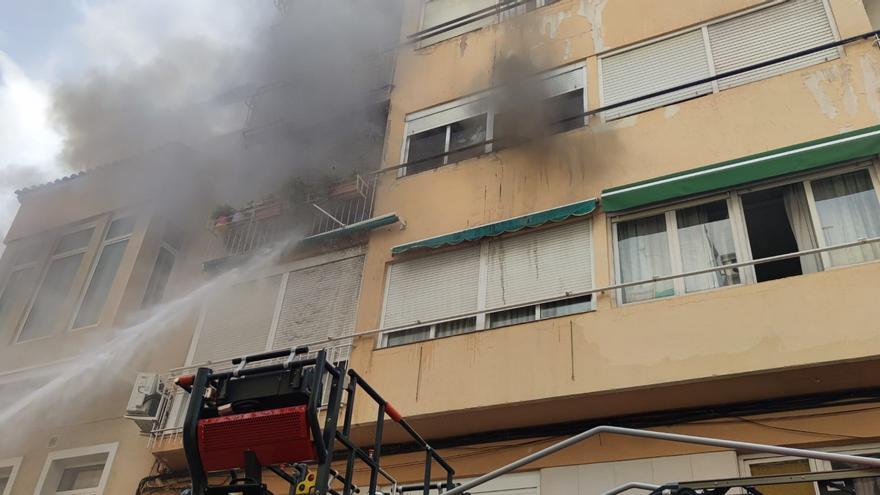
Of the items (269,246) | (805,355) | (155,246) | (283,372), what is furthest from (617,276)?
(155,246)

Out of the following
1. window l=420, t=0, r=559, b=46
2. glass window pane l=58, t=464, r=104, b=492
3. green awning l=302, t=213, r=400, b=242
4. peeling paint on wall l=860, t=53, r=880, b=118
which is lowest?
glass window pane l=58, t=464, r=104, b=492

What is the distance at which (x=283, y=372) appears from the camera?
190 inches

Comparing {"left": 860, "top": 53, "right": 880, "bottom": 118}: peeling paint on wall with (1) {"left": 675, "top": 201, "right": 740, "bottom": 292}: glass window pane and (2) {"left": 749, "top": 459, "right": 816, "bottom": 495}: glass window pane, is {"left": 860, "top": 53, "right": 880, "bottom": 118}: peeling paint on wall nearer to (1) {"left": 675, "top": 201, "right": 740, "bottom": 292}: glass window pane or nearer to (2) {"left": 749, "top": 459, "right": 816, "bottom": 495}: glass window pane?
(1) {"left": 675, "top": 201, "right": 740, "bottom": 292}: glass window pane

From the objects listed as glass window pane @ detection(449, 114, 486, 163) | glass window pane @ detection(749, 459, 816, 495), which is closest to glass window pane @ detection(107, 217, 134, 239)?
glass window pane @ detection(449, 114, 486, 163)

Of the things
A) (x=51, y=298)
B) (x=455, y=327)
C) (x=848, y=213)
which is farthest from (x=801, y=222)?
(x=51, y=298)

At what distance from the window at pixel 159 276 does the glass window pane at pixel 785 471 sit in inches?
386

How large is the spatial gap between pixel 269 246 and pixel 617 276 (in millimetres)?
5737

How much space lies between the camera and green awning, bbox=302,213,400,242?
→ 10.4m

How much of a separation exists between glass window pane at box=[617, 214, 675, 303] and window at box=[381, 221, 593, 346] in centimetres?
40

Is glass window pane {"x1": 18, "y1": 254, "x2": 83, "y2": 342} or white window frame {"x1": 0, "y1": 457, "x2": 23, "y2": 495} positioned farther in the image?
glass window pane {"x1": 18, "y1": 254, "x2": 83, "y2": 342}

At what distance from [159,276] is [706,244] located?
9352mm

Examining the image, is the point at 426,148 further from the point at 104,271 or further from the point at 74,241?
the point at 74,241

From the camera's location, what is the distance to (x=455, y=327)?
920 cm

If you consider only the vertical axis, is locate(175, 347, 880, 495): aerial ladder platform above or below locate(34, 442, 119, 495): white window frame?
below
